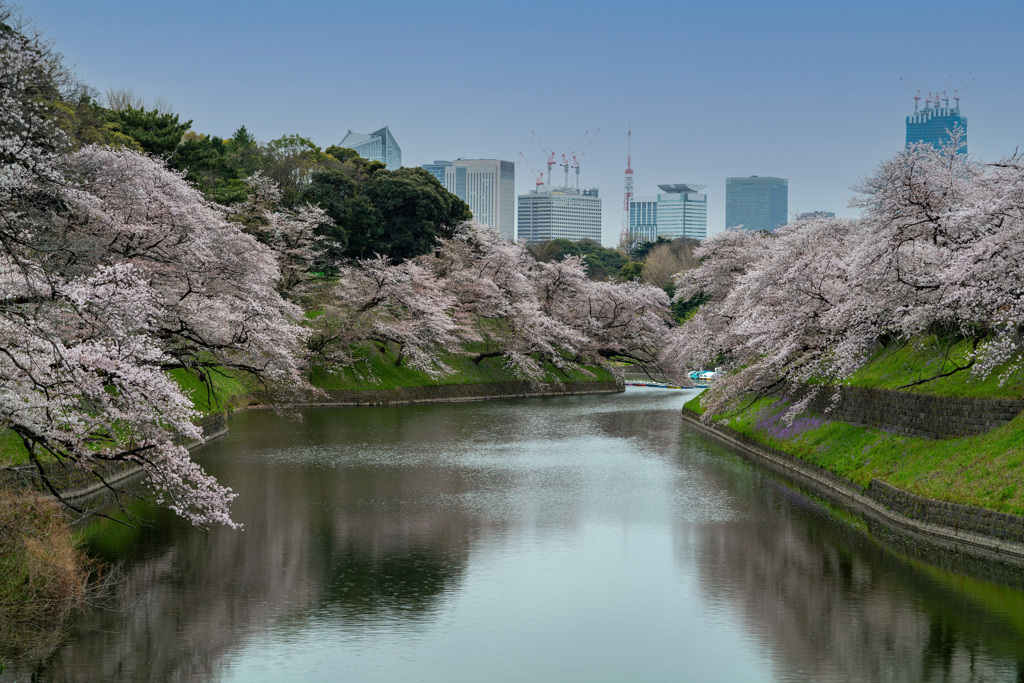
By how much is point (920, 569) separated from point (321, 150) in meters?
88.2

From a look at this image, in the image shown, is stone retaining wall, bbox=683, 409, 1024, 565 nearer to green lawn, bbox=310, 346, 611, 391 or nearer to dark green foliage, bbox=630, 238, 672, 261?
green lawn, bbox=310, 346, 611, 391

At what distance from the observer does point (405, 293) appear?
62.1 metres

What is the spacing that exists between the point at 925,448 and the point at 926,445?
24 centimetres

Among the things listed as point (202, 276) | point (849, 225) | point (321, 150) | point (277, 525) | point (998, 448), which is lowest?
point (277, 525)

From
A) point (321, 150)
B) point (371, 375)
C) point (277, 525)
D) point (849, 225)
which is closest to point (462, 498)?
point (277, 525)

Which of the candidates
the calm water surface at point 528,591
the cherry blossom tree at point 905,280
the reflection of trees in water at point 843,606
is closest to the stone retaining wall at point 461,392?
the calm water surface at point 528,591

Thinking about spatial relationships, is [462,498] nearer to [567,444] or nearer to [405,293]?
[567,444]

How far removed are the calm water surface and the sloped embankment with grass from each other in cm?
Answer: 170

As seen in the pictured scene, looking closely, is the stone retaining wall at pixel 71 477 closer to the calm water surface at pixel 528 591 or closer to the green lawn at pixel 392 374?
the calm water surface at pixel 528 591

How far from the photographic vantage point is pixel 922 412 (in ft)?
88.3

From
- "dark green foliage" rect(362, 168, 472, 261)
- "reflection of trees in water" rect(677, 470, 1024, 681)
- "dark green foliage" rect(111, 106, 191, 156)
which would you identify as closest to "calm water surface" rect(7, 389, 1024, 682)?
→ "reflection of trees in water" rect(677, 470, 1024, 681)

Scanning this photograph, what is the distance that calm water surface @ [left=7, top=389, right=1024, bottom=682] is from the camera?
46.2 feet

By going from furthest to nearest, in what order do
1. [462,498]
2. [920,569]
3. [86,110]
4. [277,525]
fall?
[86,110]
[462,498]
[277,525]
[920,569]

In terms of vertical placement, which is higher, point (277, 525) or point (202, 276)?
point (202, 276)
